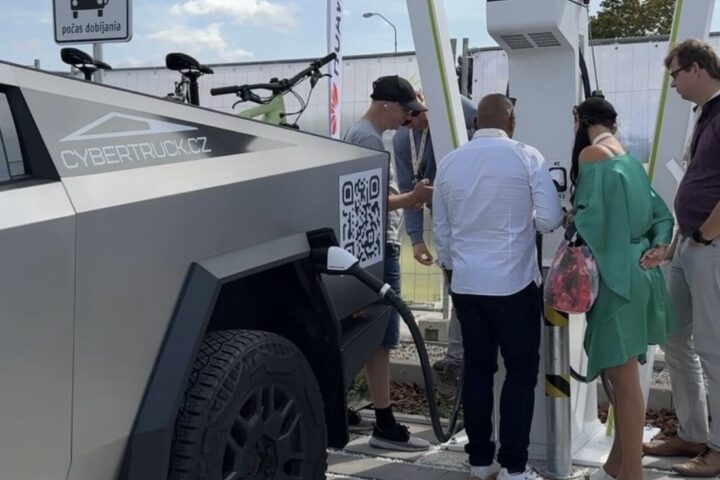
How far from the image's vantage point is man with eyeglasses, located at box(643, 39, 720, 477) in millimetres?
3969

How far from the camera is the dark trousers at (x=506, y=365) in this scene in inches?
152

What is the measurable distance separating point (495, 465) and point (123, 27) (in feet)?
9.84

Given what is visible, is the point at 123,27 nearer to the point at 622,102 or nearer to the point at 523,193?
the point at 523,193

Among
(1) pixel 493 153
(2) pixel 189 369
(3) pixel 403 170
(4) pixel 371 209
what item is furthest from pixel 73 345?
(3) pixel 403 170

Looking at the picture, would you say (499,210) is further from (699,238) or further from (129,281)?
(129,281)

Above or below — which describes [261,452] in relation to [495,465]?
above

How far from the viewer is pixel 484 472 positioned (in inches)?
163

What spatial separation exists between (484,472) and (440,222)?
118 cm

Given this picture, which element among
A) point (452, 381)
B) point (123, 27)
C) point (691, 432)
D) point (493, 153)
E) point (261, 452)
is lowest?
point (452, 381)

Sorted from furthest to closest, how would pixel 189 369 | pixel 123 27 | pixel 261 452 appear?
pixel 123 27, pixel 261 452, pixel 189 369

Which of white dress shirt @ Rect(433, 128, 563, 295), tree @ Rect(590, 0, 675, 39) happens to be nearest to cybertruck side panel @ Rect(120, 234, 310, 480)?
white dress shirt @ Rect(433, 128, 563, 295)

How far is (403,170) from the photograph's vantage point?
19.3 ft

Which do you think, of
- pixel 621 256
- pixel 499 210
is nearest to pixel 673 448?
pixel 621 256

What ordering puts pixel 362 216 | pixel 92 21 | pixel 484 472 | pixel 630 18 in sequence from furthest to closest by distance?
1. pixel 630 18
2. pixel 92 21
3. pixel 484 472
4. pixel 362 216
